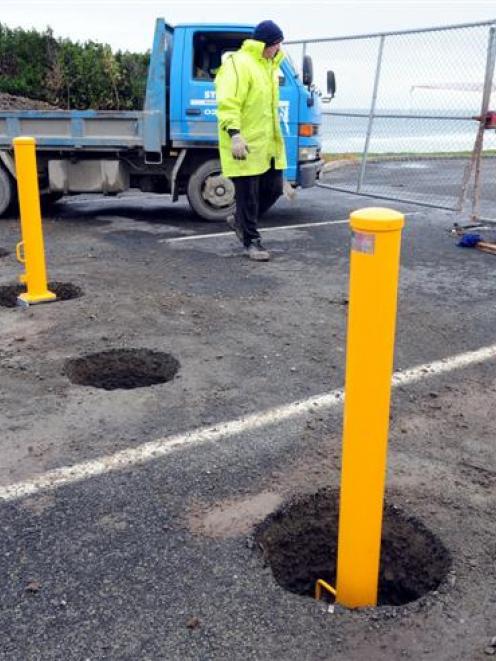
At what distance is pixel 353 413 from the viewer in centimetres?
223

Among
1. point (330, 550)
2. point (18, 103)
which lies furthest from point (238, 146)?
point (18, 103)

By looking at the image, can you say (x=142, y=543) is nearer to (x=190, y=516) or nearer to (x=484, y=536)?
(x=190, y=516)

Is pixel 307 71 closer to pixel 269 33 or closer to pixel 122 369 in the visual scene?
pixel 269 33

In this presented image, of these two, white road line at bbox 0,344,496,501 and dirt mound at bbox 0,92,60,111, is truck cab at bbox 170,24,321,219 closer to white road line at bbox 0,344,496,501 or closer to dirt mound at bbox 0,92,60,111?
white road line at bbox 0,344,496,501

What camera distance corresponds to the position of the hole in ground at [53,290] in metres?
6.16

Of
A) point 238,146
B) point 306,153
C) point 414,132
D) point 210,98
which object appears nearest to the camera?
point 238,146

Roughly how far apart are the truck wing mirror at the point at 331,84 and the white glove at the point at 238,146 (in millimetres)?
3647

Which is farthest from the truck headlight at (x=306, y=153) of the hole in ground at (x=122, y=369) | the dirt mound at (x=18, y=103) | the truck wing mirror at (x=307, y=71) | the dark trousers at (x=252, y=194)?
the dirt mound at (x=18, y=103)

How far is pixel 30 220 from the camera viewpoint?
5.71 m

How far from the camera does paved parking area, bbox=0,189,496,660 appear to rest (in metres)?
2.37

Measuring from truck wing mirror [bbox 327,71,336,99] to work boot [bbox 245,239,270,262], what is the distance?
11.3 feet

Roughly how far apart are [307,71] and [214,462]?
720cm

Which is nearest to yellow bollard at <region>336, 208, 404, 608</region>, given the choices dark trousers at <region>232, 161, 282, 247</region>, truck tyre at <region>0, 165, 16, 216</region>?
dark trousers at <region>232, 161, 282, 247</region>

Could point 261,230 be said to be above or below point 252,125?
below
